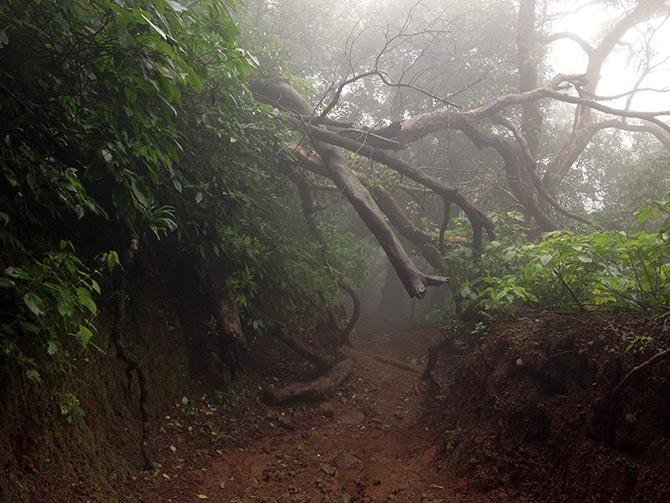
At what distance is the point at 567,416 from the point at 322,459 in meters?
A: 2.53

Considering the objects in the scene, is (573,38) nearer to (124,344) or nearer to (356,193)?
(356,193)

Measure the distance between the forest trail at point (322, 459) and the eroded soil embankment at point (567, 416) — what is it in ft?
1.61

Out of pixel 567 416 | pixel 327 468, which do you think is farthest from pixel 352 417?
pixel 567 416

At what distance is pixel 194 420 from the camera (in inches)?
190

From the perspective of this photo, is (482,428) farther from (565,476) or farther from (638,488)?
(638,488)

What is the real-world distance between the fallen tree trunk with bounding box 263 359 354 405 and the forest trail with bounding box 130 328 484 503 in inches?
5.2

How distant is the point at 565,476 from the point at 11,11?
195 inches

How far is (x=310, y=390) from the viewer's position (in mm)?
6215

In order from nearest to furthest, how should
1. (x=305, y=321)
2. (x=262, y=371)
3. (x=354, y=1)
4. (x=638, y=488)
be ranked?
(x=638, y=488), (x=262, y=371), (x=305, y=321), (x=354, y=1)

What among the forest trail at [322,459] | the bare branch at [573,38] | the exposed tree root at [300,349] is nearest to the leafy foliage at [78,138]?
the forest trail at [322,459]

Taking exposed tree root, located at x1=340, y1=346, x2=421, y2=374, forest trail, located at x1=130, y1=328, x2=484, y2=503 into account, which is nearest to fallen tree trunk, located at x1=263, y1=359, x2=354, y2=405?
forest trail, located at x1=130, y1=328, x2=484, y2=503

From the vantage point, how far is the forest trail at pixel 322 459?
13.1ft

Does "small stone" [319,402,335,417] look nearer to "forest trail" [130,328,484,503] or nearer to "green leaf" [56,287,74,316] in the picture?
"forest trail" [130,328,484,503]

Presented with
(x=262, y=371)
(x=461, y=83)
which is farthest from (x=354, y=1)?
(x=262, y=371)
